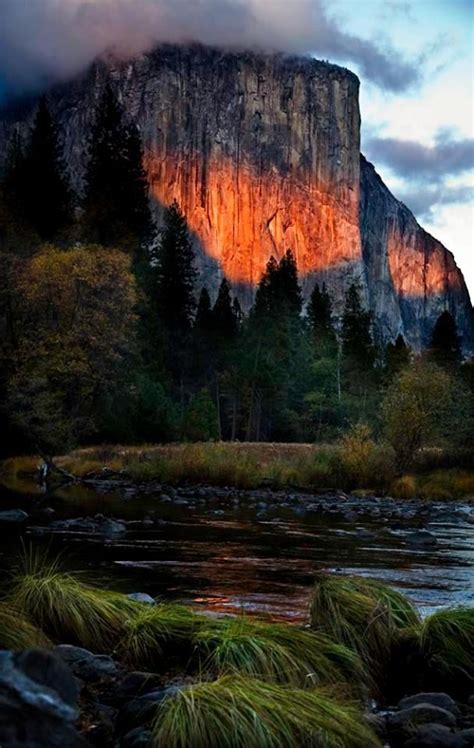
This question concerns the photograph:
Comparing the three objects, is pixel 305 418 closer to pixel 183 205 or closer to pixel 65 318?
pixel 65 318

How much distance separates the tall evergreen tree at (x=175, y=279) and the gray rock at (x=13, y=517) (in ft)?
156

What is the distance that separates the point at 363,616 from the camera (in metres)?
7.25

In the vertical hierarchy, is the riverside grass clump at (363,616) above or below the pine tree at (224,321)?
below

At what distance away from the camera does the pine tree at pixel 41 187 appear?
52.6 meters

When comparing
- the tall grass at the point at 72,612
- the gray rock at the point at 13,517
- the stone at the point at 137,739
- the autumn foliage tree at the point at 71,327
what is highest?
the autumn foliage tree at the point at 71,327

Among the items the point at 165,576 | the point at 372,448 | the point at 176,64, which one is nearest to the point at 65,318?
the point at 372,448

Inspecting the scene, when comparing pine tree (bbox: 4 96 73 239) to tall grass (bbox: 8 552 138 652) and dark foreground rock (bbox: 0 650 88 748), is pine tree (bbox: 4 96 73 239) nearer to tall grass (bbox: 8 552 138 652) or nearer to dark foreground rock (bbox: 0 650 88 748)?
tall grass (bbox: 8 552 138 652)

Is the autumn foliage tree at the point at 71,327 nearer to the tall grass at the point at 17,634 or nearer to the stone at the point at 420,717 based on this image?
the tall grass at the point at 17,634

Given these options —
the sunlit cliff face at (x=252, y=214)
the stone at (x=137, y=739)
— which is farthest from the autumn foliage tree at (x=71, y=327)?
the sunlit cliff face at (x=252, y=214)

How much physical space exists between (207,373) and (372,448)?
38.4 meters

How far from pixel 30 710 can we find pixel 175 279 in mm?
67162

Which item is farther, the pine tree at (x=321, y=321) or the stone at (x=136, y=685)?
the pine tree at (x=321, y=321)

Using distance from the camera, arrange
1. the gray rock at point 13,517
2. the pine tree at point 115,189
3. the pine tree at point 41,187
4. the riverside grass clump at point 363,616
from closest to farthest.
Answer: the riverside grass clump at point 363,616
the gray rock at point 13,517
the pine tree at point 41,187
the pine tree at point 115,189

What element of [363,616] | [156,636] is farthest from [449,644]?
[156,636]
